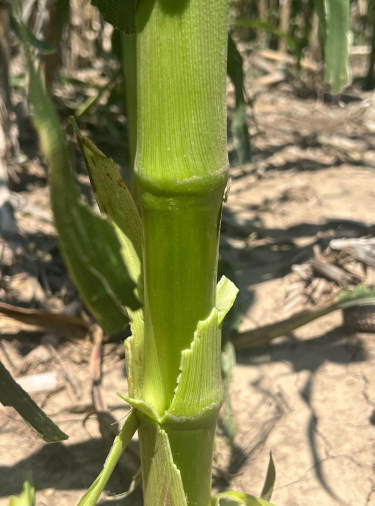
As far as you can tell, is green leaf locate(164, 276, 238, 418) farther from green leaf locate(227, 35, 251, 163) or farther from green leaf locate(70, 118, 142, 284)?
green leaf locate(227, 35, 251, 163)

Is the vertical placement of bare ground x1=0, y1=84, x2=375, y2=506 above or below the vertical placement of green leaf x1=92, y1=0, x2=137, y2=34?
below

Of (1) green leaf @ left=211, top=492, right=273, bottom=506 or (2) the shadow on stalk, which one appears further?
(2) the shadow on stalk

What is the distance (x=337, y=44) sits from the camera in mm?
636

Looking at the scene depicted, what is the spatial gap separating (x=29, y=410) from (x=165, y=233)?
25cm

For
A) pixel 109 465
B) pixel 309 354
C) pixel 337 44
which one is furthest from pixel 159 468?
pixel 309 354

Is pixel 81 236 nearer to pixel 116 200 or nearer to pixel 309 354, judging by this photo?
pixel 116 200

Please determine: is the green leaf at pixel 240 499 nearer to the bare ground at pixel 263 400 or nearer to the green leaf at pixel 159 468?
the green leaf at pixel 159 468

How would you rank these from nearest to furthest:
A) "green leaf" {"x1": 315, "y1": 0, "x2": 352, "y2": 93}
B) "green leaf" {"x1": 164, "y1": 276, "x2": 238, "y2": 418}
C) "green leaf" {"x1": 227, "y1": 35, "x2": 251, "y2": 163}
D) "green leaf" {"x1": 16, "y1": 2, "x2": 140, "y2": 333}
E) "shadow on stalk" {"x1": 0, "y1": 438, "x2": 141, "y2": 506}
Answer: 1. "green leaf" {"x1": 16, "y1": 2, "x2": 140, "y2": 333}
2. "green leaf" {"x1": 164, "y1": 276, "x2": 238, "y2": 418}
3. "green leaf" {"x1": 315, "y1": 0, "x2": 352, "y2": 93}
4. "shadow on stalk" {"x1": 0, "y1": 438, "x2": 141, "y2": 506}
5. "green leaf" {"x1": 227, "y1": 35, "x2": 251, "y2": 163}

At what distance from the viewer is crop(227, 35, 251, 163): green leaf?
43.0 inches

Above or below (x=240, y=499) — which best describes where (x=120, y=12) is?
above

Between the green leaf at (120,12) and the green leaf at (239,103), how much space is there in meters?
0.63

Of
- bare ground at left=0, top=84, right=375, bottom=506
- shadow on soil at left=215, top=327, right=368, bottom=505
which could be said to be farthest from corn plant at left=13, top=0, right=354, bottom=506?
shadow on soil at left=215, top=327, right=368, bottom=505

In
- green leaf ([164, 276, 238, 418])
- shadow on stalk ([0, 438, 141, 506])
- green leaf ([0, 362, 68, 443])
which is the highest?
green leaf ([164, 276, 238, 418])

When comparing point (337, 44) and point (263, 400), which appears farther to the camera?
point (263, 400)
